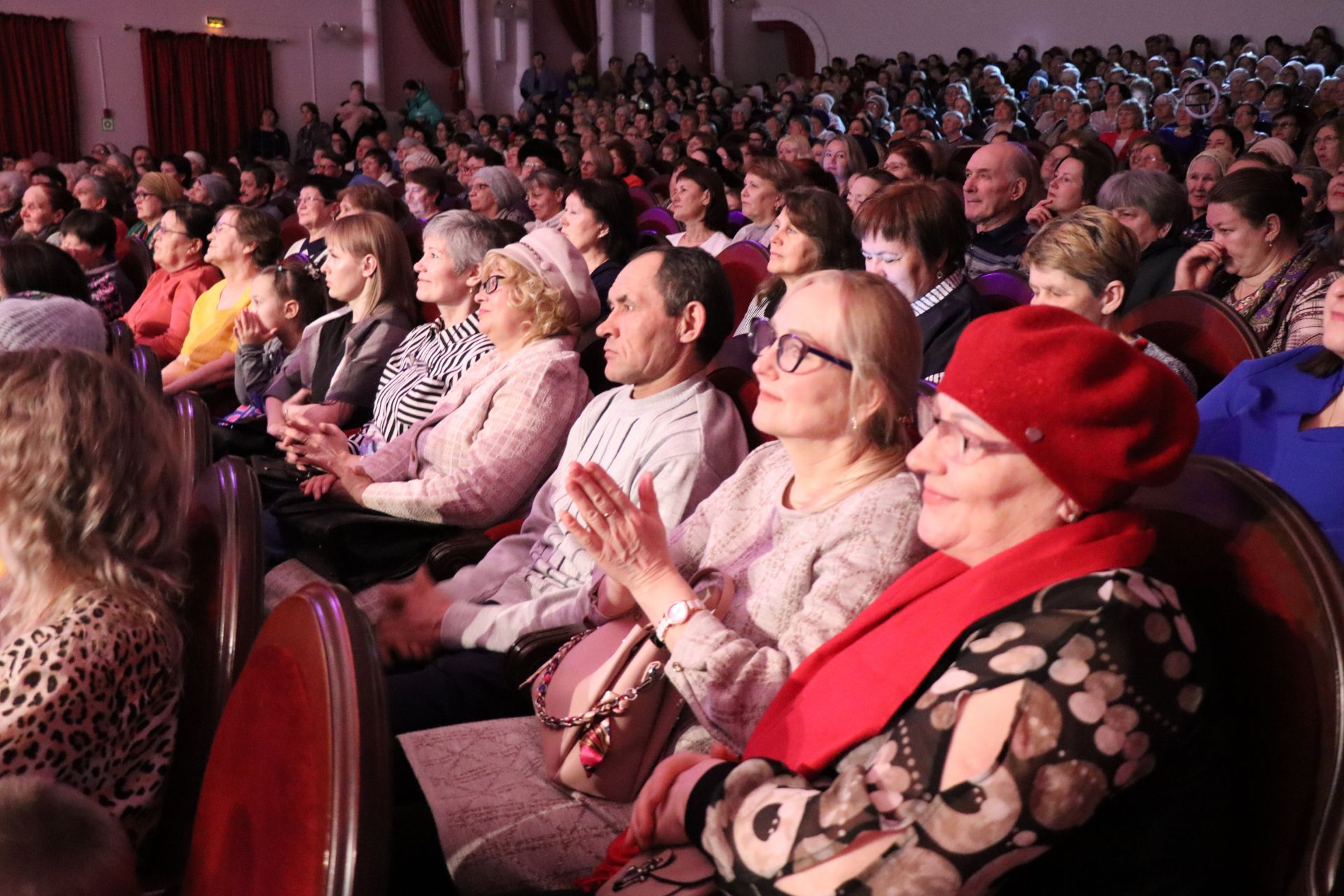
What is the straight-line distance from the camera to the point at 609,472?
2326 millimetres

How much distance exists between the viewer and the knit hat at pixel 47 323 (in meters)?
2.77

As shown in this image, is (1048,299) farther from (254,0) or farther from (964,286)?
(254,0)

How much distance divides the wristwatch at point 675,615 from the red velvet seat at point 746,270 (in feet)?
8.48

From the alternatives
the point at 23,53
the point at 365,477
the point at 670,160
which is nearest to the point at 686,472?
the point at 365,477

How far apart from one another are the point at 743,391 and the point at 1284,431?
101 cm

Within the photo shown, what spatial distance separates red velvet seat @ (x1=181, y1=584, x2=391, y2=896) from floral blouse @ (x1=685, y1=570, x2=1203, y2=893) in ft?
1.41

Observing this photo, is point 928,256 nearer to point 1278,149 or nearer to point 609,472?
point 609,472

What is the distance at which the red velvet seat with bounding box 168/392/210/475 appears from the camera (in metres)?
2.42

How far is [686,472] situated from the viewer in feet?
7.16

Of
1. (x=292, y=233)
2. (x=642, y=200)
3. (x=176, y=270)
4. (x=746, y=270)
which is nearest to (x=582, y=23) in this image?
(x=642, y=200)

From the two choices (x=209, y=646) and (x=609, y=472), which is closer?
(x=209, y=646)

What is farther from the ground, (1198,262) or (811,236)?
(811,236)

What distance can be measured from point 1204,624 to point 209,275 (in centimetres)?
494

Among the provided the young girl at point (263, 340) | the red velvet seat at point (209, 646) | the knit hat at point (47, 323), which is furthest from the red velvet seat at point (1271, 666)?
the young girl at point (263, 340)
